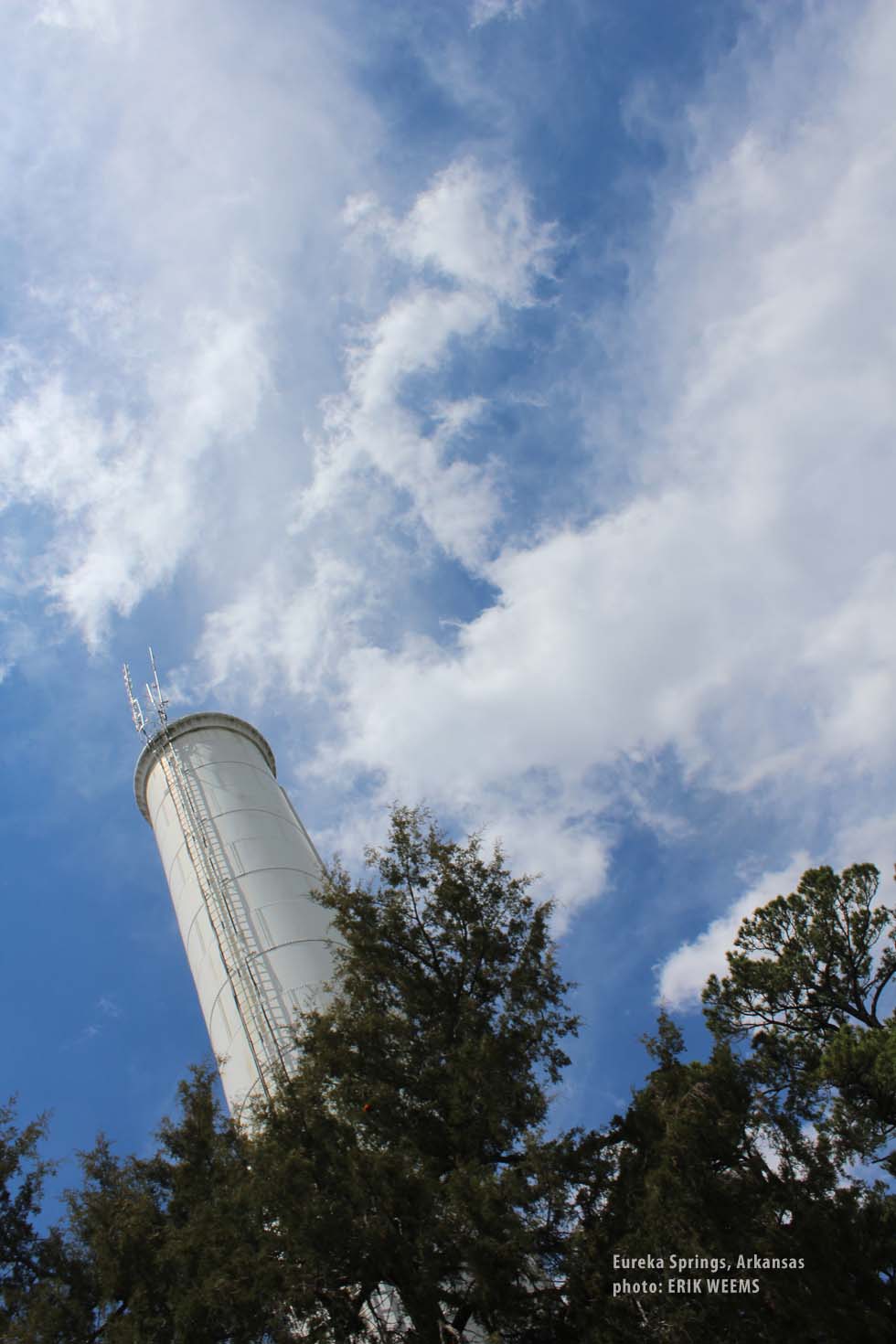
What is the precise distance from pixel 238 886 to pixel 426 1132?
1192cm

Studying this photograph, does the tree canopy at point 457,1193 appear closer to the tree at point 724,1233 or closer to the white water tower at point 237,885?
the tree at point 724,1233

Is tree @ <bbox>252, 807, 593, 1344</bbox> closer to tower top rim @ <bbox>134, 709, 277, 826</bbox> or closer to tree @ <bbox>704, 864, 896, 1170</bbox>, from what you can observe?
tree @ <bbox>704, 864, 896, 1170</bbox>

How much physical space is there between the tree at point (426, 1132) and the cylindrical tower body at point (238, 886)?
13.8ft

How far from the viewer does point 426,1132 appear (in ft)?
35.0

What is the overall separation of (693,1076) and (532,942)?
121 inches

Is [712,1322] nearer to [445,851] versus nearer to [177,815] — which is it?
[445,851]

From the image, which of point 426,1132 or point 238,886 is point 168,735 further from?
point 426,1132

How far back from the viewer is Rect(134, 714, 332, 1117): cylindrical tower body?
730 inches

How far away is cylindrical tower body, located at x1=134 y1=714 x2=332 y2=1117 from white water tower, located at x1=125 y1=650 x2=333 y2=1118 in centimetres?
3

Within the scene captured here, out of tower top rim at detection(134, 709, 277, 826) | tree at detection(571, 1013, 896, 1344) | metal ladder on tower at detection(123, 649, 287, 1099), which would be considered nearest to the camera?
tree at detection(571, 1013, 896, 1344)

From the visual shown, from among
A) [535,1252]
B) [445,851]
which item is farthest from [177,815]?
[535,1252]

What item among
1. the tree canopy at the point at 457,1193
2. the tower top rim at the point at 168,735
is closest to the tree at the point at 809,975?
the tree canopy at the point at 457,1193

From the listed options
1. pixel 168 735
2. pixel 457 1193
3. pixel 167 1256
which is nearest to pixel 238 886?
pixel 168 735

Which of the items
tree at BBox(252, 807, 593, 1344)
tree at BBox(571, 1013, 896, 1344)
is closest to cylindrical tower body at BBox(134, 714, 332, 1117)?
tree at BBox(252, 807, 593, 1344)
